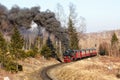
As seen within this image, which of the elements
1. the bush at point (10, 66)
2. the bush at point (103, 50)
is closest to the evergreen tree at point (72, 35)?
the bush at point (103, 50)

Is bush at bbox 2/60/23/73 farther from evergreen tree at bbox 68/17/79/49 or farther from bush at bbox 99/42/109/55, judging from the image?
bush at bbox 99/42/109/55

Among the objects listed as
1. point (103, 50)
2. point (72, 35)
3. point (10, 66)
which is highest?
point (72, 35)

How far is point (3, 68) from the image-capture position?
43781mm

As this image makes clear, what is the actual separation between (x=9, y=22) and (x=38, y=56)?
15.2m

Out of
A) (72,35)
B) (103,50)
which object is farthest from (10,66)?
(103,50)

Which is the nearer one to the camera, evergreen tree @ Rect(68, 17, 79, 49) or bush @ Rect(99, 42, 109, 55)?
evergreen tree @ Rect(68, 17, 79, 49)

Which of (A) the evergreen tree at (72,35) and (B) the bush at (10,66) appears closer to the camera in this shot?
(B) the bush at (10,66)

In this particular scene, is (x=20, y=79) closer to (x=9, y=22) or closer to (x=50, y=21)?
(x=50, y=21)

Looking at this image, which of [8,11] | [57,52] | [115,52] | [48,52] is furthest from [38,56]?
[115,52]

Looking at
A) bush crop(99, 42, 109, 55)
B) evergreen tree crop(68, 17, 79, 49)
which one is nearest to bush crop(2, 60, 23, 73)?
evergreen tree crop(68, 17, 79, 49)

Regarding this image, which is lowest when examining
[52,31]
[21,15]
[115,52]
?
[115,52]

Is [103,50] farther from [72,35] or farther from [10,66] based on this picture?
[10,66]

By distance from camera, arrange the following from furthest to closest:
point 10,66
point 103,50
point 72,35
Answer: point 103,50
point 72,35
point 10,66

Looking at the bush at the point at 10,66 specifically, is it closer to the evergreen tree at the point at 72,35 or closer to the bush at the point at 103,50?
the evergreen tree at the point at 72,35
